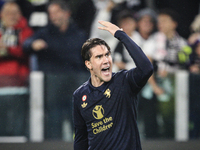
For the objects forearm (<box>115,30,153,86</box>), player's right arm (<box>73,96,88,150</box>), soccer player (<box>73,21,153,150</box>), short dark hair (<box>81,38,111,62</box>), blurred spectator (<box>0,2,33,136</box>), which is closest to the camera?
forearm (<box>115,30,153,86</box>)

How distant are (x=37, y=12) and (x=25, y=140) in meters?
2.26

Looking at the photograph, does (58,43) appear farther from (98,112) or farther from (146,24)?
(98,112)

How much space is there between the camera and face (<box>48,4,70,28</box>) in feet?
18.6

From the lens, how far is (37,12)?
575 centimetres

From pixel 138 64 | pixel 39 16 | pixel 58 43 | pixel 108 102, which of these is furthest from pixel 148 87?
pixel 138 64

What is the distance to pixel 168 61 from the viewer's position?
549cm

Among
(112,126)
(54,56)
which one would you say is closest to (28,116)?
(54,56)

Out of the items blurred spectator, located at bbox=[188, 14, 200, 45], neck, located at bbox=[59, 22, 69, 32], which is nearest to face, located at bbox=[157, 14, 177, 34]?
blurred spectator, located at bbox=[188, 14, 200, 45]

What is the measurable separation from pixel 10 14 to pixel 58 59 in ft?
4.10

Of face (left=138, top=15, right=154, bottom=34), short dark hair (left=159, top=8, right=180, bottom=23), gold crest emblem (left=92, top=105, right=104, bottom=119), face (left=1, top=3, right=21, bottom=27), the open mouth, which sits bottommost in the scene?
gold crest emblem (left=92, top=105, right=104, bottom=119)

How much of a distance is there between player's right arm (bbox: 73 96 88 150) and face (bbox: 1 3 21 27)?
3.52 m

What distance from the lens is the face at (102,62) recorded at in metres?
2.56

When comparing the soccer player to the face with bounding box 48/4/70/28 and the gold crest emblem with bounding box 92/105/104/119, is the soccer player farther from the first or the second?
the face with bounding box 48/4/70/28

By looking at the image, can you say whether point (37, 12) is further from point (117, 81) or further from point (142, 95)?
point (117, 81)
